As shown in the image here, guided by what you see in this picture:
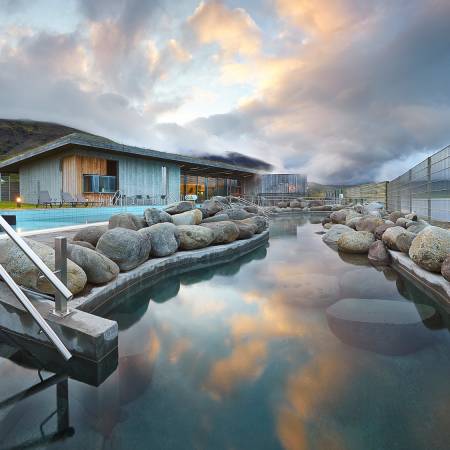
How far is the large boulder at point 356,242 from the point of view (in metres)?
6.39

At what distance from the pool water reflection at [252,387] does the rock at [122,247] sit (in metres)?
0.61

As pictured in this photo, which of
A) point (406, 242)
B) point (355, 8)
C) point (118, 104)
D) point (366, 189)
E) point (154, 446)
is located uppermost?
point (118, 104)

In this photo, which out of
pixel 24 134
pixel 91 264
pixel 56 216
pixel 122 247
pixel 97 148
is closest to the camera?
pixel 91 264

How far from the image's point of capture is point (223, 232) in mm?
6301

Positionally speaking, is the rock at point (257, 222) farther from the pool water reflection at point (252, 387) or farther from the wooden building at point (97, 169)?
the wooden building at point (97, 169)

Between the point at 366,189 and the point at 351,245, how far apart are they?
61.2 feet

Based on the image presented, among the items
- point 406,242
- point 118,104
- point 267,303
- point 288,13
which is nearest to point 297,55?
point 288,13

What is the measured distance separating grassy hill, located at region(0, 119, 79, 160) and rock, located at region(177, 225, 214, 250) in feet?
181

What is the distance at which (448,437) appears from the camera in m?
1.46

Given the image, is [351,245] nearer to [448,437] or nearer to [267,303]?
[267,303]

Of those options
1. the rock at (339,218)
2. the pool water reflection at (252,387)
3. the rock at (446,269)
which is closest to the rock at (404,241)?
the rock at (446,269)

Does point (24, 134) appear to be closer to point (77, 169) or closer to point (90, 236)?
point (77, 169)

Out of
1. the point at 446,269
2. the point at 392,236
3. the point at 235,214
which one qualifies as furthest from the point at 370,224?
the point at 446,269

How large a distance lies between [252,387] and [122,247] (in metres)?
2.58
